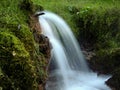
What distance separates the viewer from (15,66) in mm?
7512

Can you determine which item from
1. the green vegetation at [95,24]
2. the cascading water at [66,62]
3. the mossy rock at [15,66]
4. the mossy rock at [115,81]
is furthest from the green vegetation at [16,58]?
the green vegetation at [95,24]

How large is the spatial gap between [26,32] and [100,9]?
6483mm

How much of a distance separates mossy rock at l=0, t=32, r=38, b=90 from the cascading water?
302 cm

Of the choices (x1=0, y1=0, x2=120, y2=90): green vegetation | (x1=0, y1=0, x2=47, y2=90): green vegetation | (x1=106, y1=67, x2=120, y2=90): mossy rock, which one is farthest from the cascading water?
(x1=0, y1=0, x2=47, y2=90): green vegetation

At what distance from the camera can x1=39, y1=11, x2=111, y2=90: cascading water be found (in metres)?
11.4

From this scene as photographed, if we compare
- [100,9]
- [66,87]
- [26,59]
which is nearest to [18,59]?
[26,59]

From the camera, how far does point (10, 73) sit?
7.50 metres

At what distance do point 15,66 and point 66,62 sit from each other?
501 cm

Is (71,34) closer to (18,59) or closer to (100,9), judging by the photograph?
(100,9)

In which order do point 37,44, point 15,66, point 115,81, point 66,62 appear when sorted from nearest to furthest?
point 15,66 → point 37,44 → point 115,81 → point 66,62

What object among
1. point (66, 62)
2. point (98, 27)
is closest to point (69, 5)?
point (98, 27)

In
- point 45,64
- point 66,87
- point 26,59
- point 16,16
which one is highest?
point 16,16

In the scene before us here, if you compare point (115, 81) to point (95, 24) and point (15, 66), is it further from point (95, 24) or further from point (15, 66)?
point (15, 66)

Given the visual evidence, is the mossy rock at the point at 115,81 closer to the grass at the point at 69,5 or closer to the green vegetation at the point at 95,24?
the green vegetation at the point at 95,24
